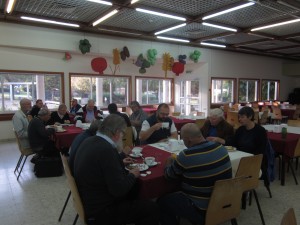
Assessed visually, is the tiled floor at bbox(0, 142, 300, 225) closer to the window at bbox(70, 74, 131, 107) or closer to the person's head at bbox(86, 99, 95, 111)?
the person's head at bbox(86, 99, 95, 111)

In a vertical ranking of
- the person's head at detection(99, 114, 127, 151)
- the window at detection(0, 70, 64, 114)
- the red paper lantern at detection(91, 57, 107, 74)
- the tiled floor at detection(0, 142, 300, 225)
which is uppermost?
the red paper lantern at detection(91, 57, 107, 74)

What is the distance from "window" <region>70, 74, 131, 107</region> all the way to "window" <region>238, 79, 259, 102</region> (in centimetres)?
559

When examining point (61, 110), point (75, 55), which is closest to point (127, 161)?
point (61, 110)

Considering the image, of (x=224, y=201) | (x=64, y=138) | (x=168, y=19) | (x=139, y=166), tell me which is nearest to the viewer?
(x=224, y=201)

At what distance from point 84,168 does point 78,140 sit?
892 millimetres

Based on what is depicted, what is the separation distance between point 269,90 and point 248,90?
177cm

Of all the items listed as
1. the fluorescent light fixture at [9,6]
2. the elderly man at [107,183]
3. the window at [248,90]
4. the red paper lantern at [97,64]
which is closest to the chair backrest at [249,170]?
the elderly man at [107,183]

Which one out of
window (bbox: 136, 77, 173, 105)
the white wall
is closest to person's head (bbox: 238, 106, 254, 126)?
the white wall

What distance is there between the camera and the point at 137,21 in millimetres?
6188

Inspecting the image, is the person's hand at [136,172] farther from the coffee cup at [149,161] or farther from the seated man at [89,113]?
the seated man at [89,113]

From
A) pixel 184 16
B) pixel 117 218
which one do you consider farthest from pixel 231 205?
pixel 184 16

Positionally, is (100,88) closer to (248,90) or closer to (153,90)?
(153,90)

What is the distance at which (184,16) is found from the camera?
5.64 metres

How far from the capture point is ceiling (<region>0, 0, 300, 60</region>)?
193 inches
